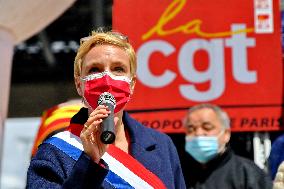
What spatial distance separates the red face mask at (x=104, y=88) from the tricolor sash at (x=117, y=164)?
10 cm

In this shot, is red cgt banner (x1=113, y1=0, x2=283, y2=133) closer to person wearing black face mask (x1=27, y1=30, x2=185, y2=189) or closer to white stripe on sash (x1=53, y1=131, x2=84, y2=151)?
person wearing black face mask (x1=27, y1=30, x2=185, y2=189)

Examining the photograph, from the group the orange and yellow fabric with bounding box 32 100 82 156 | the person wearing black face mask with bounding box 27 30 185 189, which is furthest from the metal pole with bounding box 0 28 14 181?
the person wearing black face mask with bounding box 27 30 185 189

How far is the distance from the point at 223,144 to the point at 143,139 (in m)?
1.88

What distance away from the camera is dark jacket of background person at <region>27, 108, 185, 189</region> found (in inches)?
64.1

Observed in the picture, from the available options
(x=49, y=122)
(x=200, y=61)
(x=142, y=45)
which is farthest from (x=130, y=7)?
(x=49, y=122)

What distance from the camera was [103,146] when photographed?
1.64 m

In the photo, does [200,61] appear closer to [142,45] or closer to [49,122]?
[142,45]

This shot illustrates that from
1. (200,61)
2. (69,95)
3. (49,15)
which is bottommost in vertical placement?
(69,95)

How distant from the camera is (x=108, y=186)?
5.64 feet

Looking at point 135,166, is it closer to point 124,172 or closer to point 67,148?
point 124,172

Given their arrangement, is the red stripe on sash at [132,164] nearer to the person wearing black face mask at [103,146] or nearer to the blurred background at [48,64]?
the person wearing black face mask at [103,146]

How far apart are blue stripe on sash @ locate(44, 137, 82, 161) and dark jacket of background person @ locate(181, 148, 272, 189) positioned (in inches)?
72.3

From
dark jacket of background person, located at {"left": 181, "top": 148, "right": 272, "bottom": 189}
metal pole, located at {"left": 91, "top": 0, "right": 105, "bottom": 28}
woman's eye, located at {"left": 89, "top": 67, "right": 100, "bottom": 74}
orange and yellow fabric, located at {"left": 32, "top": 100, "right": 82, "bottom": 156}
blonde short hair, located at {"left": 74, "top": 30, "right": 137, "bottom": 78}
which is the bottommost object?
dark jacket of background person, located at {"left": 181, "top": 148, "right": 272, "bottom": 189}

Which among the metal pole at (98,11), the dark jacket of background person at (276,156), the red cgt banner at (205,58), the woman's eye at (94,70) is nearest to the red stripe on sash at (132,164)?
the woman's eye at (94,70)
